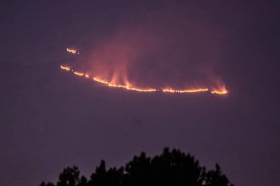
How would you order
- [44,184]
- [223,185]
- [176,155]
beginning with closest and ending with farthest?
1. [223,185]
2. [176,155]
3. [44,184]

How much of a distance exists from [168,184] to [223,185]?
1456mm

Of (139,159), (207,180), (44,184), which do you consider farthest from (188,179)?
(44,184)

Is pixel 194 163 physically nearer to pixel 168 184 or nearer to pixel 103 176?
pixel 168 184

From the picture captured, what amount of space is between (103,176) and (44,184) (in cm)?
213

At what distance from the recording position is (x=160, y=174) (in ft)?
36.8

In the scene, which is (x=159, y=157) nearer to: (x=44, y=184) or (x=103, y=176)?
(x=103, y=176)

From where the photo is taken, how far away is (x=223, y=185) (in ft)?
35.8

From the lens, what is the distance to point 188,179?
A: 439 inches

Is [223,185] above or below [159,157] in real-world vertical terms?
below

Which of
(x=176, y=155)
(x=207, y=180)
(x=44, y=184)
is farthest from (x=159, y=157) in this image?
(x=44, y=184)

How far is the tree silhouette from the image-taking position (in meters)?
11.1

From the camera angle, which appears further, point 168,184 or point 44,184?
point 44,184

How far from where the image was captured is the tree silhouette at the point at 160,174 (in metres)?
11.1

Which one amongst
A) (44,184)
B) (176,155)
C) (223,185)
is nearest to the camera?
(223,185)
